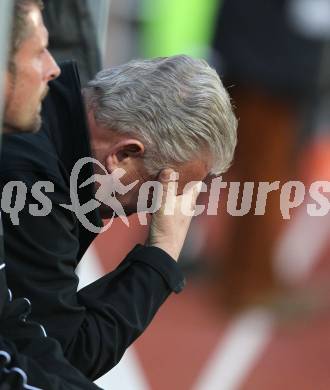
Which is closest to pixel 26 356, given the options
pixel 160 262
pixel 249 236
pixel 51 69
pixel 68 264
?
pixel 68 264

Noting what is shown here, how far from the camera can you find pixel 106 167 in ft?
7.30

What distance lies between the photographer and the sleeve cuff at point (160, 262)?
2.25 m

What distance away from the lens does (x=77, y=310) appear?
2.14 m

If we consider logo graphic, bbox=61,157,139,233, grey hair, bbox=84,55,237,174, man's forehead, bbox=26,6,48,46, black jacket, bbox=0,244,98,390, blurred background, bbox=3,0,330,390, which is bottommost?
blurred background, bbox=3,0,330,390

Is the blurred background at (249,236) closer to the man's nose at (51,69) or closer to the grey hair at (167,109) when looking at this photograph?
the grey hair at (167,109)

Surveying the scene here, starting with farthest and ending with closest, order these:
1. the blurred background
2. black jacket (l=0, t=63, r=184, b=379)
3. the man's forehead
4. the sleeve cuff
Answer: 1. the blurred background
2. the sleeve cuff
3. black jacket (l=0, t=63, r=184, b=379)
4. the man's forehead

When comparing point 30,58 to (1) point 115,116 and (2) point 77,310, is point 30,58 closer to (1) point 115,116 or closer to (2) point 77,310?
(1) point 115,116

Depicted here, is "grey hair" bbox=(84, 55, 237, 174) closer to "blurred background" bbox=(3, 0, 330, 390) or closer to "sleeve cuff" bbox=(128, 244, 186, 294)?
"sleeve cuff" bbox=(128, 244, 186, 294)

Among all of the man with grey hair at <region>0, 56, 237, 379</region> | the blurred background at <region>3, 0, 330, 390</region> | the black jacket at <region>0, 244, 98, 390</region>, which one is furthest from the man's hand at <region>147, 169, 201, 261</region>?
the blurred background at <region>3, 0, 330, 390</region>

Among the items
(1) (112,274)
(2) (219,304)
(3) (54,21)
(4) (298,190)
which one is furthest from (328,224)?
(1) (112,274)

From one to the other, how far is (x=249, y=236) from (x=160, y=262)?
4.02m

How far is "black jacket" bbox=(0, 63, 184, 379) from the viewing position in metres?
2.10

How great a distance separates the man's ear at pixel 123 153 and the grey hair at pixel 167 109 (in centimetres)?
1

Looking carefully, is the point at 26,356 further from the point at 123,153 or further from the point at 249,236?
the point at 249,236
